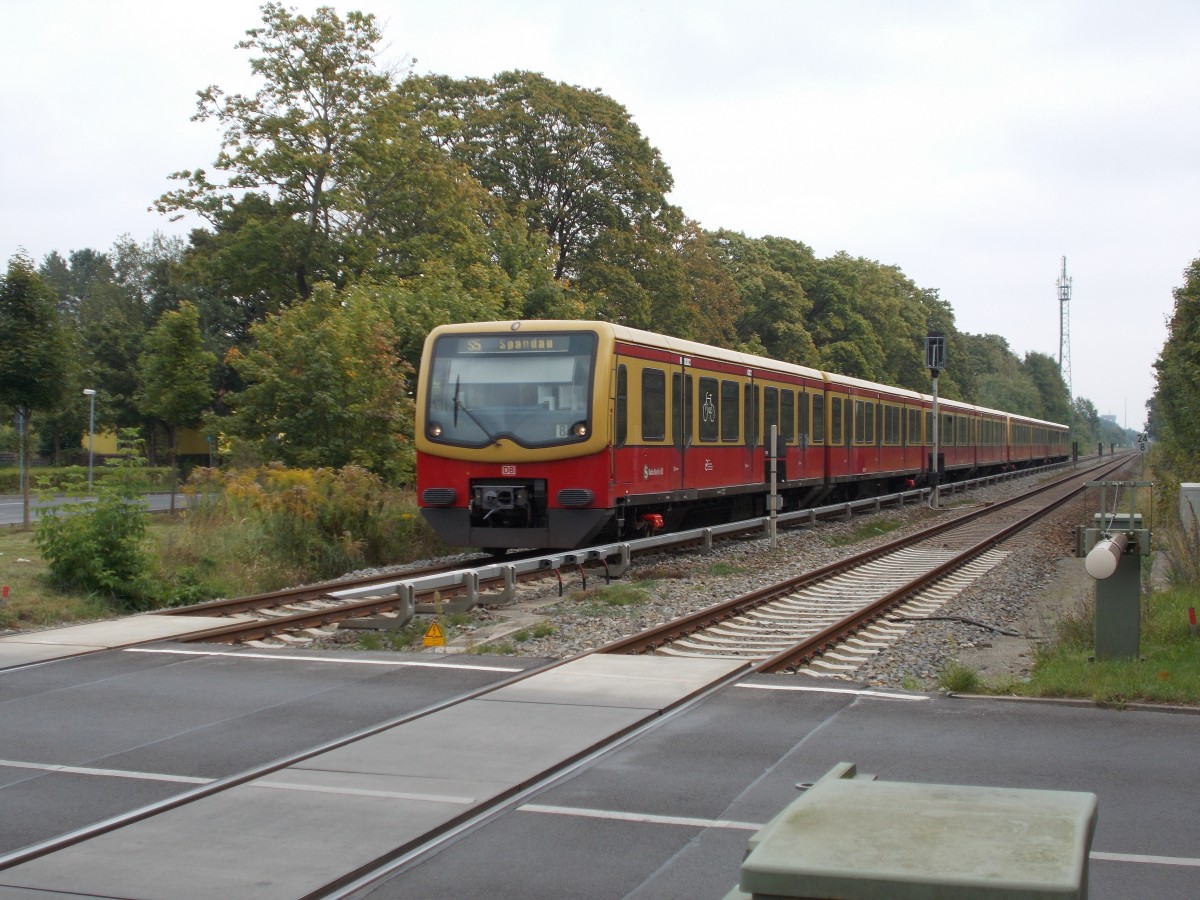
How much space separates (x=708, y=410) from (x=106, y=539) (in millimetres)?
9806

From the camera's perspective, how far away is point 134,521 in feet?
46.4

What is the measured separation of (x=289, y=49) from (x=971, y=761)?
35.9 meters

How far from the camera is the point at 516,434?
55.0 ft

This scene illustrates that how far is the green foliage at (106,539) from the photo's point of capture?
45.7 ft

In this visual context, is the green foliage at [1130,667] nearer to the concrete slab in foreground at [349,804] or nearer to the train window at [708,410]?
the concrete slab in foreground at [349,804]

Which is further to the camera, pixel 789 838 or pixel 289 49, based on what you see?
pixel 289 49

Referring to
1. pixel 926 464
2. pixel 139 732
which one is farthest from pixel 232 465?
pixel 926 464

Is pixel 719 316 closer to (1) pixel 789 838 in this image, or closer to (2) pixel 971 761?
(2) pixel 971 761

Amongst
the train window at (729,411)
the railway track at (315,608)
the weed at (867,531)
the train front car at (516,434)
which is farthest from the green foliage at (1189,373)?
the railway track at (315,608)

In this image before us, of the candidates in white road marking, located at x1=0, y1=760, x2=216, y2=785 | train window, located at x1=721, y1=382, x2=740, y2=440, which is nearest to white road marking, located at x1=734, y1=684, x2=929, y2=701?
white road marking, located at x1=0, y1=760, x2=216, y2=785

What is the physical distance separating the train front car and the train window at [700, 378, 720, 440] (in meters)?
4.05

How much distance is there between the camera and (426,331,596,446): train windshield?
16562 millimetres

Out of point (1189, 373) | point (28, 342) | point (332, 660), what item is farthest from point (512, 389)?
point (1189, 373)

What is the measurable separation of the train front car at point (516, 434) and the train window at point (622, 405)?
0.43 m
